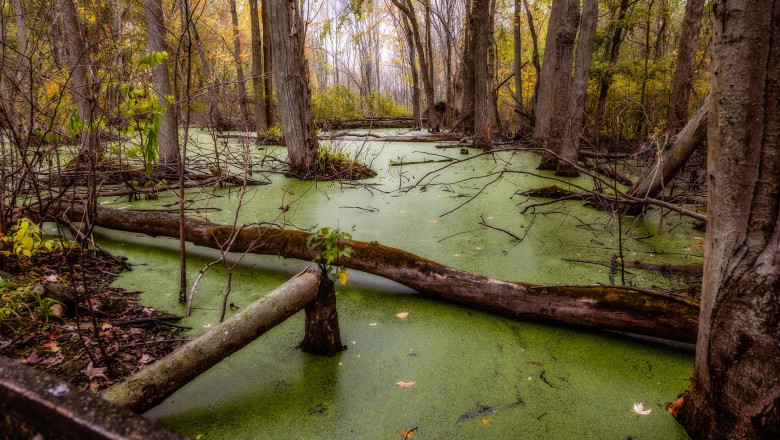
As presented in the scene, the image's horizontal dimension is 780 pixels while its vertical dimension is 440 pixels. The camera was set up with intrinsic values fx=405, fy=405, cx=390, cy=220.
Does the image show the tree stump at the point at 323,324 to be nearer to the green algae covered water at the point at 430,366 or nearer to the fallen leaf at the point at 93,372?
the green algae covered water at the point at 430,366

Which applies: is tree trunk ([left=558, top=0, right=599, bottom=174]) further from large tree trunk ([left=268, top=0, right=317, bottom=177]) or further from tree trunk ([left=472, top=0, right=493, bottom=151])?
large tree trunk ([left=268, top=0, right=317, bottom=177])

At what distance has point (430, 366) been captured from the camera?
183 centimetres

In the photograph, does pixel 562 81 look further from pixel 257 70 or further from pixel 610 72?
pixel 257 70

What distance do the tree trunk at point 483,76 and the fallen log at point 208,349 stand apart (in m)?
7.22

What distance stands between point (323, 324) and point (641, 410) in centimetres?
133

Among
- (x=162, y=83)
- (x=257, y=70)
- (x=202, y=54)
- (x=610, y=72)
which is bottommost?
(x=202, y=54)

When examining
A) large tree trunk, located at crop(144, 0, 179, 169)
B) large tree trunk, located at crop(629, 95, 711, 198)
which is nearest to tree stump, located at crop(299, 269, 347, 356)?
large tree trunk, located at crop(629, 95, 711, 198)

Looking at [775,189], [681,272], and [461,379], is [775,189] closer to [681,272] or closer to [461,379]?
[461,379]

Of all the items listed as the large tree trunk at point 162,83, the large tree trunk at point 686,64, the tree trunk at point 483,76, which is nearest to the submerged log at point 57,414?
the large tree trunk at point 162,83

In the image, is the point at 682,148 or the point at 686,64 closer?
the point at 682,148

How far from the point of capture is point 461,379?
1.74 metres

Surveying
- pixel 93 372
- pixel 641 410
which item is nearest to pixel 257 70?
pixel 93 372

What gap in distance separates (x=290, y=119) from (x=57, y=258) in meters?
3.50

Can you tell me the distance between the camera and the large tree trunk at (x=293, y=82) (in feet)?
17.0
